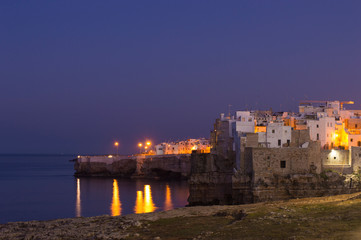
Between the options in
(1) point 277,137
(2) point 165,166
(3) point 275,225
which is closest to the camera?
(3) point 275,225

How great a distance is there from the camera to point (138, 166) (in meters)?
100

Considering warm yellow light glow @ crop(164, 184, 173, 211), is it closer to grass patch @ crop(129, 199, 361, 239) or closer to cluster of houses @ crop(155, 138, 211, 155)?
grass patch @ crop(129, 199, 361, 239)

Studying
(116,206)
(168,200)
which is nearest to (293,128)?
(168,200)

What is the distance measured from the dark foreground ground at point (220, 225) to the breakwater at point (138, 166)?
61905 mm

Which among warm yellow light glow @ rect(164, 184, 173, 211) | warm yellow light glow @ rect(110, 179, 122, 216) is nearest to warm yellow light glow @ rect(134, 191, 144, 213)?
warm yellow light glow @ rect(110, 179, 122, 216)

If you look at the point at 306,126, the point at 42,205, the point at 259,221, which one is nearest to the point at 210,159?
the point at 306,126

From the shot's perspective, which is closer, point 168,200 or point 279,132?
point 279,132

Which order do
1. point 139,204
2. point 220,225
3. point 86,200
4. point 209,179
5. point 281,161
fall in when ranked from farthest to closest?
point 86,200
point 139,204
point 209,179
point 281,161
point 220,225

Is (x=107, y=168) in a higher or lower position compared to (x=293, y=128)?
lower

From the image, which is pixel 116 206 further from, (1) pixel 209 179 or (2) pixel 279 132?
(2) pixel 279 132

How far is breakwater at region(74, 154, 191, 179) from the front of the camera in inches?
3718

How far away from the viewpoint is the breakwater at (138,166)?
9444 centimetres

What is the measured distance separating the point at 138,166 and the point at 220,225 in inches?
2962

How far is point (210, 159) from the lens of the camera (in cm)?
5156
